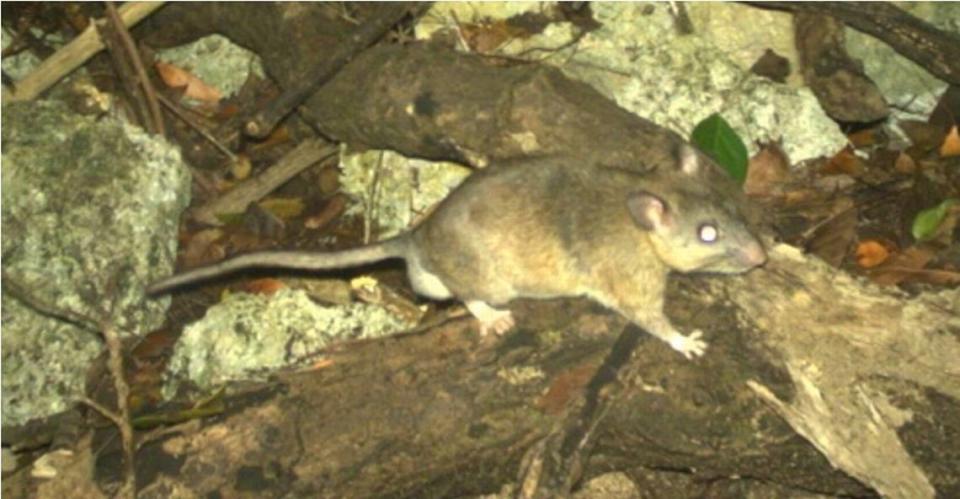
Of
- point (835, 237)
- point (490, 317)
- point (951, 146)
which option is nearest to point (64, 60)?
point (490, 317)

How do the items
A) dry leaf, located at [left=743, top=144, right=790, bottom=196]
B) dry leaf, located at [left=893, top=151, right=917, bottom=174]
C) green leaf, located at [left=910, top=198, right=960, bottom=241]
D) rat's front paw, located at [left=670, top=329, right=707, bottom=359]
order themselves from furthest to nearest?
dry leaf, located at [left=893, top=151, right=917, bottom=174] → dry leaf, located at [left=743, top=144, right=790, bottom=196] → green leaf, located at [left=910, top=198, right=960, bottom=241] → rat's front paw, located at [left=670, top=329, right=707, bottom=359]

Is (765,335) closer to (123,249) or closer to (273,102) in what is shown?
(273,102)

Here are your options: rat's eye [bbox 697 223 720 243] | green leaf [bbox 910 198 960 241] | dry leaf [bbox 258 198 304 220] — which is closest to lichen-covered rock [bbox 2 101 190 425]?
dry leaf [bbox 258 198 304 220]

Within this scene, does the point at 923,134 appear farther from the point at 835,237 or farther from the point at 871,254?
the point at 835,237

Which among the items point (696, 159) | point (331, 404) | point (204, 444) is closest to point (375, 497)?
point (331, 404)

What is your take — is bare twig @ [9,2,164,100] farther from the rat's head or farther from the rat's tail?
the rat's head

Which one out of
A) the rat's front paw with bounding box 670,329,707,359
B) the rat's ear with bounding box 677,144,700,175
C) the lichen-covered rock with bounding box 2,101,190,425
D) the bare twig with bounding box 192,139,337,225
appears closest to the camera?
the rat's front paw with bounding box 670,329,707,359

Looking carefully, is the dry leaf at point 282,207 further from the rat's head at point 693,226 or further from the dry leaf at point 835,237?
the dry leaf at point 835,237

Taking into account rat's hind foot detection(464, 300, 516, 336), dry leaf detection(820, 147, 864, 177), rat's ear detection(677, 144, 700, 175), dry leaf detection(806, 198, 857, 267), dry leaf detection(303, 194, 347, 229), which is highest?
rat's ear detection(677, 144, 700, 175)
